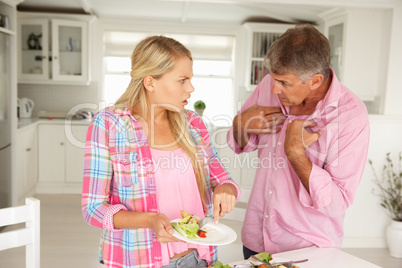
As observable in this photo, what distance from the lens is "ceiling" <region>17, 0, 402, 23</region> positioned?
499cm

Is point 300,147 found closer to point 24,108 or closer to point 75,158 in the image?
point 75,158

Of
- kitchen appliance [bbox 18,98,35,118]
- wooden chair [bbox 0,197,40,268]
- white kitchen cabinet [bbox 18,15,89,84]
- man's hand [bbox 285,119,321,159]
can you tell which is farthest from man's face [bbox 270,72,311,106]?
kitchen appliance [bbox 18,98,35,118]

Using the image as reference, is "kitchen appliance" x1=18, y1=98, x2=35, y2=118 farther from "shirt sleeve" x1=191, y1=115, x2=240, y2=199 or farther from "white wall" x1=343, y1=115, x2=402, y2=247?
"shirt sleeve" x1=191, y1=115, x2=240, y2=199

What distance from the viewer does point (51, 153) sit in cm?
541

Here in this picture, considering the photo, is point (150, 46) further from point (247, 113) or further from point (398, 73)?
point (398, 73)

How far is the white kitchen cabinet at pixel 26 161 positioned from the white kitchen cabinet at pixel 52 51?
801 mm

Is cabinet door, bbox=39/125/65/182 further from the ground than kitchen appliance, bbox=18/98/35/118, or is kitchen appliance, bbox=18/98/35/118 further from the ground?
kitchen appliance, bbox=18/98/35/118

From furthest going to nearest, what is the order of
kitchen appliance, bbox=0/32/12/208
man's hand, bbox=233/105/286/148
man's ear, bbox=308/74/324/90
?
1. kitchen appliance, bbox=0/32/12/208
2. man's hand, bbox=233/105/286/148
3. man's ear, bbox=308/74/324/90

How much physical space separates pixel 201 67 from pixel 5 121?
10.7 ft

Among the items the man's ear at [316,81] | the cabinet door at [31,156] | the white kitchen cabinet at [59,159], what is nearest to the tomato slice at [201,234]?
the man's ear at [316,81]

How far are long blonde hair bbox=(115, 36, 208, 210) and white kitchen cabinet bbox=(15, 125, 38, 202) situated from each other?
3411 millimetres

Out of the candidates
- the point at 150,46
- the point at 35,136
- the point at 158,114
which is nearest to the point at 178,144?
the point at 158,114

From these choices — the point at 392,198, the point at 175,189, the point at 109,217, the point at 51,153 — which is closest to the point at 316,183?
the point at 175,189

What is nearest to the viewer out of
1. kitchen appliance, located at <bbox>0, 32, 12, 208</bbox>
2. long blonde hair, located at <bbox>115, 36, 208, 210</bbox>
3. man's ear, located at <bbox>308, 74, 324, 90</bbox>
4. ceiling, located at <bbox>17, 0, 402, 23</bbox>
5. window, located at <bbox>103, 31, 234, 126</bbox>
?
long blonde hair, located at <bbox>115, 36, 208, 210</bbox>
